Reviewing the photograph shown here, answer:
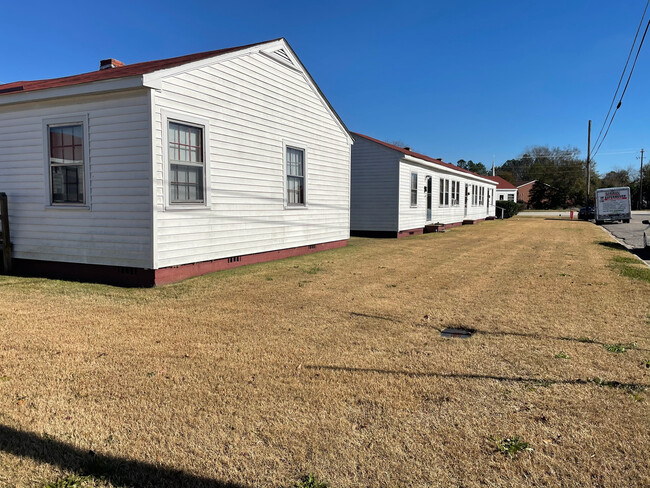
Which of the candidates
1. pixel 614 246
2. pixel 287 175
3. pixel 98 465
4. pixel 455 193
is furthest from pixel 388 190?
pixel 98 465

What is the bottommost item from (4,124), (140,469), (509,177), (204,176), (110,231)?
(140,469)

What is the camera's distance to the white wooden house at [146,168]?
707 cm

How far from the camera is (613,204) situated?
96.8ft

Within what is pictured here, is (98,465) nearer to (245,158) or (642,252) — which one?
(245,158)

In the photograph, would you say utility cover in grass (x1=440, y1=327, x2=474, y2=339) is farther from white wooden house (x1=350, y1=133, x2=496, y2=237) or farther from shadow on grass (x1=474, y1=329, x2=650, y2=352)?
white wooden house (x1=350, y1=133, x2=496, y2=237)

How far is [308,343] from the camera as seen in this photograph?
445 cm

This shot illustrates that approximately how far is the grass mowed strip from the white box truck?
27.4m

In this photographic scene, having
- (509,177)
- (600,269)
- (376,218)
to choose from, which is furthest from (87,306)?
(509,177)

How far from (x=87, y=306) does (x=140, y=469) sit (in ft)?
13.6

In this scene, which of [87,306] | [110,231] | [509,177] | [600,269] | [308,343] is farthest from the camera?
[509,177]

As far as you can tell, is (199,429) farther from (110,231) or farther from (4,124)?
(4,124)

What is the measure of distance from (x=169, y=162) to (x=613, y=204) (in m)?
31.6

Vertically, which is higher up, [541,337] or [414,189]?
[414,189]

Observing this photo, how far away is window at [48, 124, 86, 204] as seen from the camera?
758cm
